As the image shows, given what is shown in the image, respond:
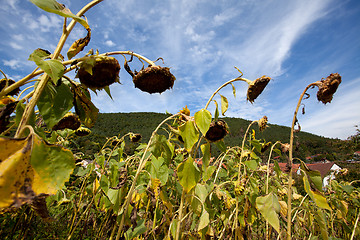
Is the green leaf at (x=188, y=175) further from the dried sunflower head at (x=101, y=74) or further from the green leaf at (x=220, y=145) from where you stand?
the dried sunflower head at (x=101, y=74)

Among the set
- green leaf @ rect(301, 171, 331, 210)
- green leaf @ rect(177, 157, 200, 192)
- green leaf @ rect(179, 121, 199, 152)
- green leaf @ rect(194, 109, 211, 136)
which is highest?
green leaf @ rect(194, 109, 211, 136)

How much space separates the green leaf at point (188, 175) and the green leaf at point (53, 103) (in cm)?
51

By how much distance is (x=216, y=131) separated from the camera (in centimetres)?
97

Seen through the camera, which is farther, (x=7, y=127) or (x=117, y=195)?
(x=117, y=195)

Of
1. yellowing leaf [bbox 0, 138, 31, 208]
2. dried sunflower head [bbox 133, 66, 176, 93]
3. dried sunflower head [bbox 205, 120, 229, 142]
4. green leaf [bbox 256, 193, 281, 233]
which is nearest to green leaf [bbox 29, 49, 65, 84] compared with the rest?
yellowing leaf [bbox 0, 138, 31, 208]

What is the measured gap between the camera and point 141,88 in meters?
0.75

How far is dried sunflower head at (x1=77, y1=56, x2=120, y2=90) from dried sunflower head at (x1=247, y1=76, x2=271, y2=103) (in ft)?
2.41

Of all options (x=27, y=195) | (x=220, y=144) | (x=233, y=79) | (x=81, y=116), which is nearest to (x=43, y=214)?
(x=27, y=195)

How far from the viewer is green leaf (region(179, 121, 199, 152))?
0.77m

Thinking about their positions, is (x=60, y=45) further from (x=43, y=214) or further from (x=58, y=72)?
(x=43, y=214)

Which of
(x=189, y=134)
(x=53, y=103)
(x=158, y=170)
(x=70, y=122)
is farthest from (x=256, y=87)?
(x=70, y=122)

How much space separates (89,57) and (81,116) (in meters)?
0.22

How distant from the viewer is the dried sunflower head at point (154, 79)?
2.15ft

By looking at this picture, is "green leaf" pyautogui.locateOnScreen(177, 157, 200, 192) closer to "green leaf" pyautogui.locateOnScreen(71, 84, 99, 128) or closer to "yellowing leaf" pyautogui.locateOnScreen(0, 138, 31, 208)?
"green leaf" pyautogui.locateOnScreen(71, 84, 99, 128)
